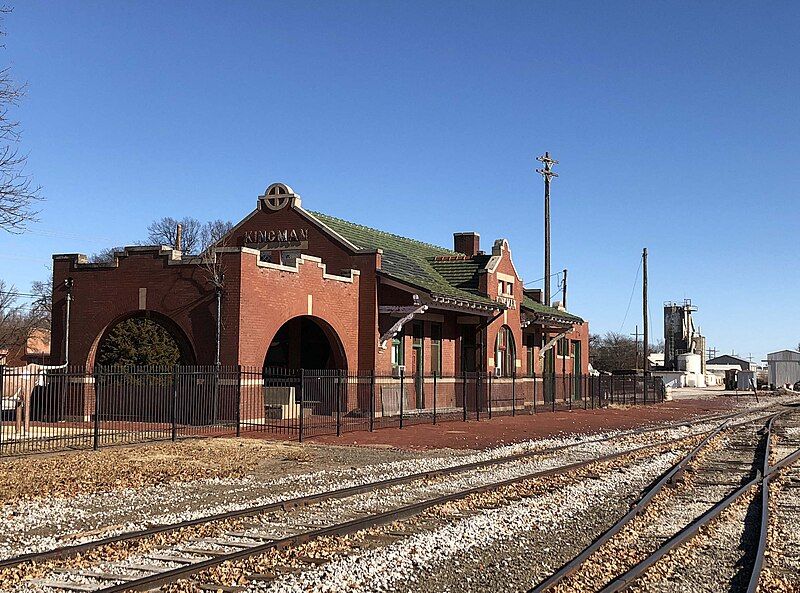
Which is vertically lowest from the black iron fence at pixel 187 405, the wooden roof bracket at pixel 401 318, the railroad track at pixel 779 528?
the railroad track at pixel 779 528

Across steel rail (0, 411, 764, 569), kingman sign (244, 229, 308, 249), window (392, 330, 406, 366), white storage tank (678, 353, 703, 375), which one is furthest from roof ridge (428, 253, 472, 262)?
white storage tank (678, 353, 703, 375)

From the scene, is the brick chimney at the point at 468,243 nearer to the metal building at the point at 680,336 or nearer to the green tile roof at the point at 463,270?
the green tile roof at the point at 463,270

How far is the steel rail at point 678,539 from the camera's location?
8.41 metres

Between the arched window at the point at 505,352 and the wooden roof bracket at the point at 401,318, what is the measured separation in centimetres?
778

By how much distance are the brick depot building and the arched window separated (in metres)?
0.08

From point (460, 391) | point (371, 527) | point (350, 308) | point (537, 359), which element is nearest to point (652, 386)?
point (537, 359)

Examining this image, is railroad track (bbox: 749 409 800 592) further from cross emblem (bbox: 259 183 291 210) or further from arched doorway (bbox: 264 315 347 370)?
A: cross emblem (bbox: 259 183 291 210)

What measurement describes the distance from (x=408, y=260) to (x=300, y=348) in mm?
Answer: 6773

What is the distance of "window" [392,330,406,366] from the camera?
32.6 m

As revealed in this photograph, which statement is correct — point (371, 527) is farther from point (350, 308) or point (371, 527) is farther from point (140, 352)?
point (350, 308)

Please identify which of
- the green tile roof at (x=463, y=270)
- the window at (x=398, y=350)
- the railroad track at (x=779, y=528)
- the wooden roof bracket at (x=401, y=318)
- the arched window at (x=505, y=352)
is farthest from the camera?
the arched window at (x=505, y=352)

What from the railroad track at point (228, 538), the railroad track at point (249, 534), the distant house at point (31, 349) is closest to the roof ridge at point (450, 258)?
the distant house at point (31, 349)

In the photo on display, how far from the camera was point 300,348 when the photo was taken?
3197 centimetres

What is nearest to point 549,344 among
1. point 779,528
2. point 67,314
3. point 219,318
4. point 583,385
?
point 583,385
